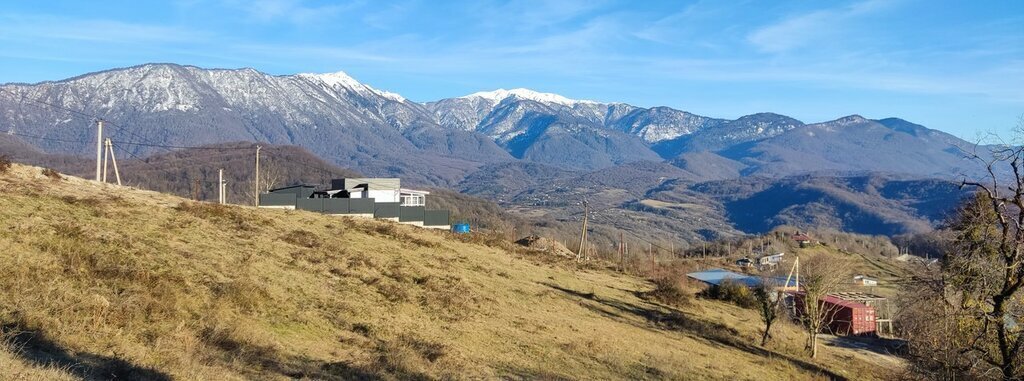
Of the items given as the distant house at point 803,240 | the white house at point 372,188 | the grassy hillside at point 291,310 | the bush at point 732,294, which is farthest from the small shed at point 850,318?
the distant house at point 803,240

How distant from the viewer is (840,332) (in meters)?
50.4

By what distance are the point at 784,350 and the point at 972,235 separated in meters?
16.6

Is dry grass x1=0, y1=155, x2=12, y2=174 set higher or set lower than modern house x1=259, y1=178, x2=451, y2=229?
higher

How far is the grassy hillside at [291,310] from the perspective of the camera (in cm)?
1396

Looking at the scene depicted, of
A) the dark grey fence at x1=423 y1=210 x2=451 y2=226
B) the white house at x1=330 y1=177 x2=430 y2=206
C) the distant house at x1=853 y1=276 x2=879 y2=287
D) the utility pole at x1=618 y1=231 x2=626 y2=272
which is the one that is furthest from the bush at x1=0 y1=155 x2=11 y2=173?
the distant house at x1=853 y1=276 x2=879 y2=287

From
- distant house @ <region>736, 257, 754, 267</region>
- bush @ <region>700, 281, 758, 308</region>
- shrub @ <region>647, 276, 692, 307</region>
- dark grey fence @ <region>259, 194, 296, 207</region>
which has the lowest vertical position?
distant house @ <region>736, 257, 754, 267</region>

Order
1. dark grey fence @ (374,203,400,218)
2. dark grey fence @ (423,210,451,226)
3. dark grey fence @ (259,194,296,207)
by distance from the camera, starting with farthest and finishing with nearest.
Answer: dark grey fence @ (423,210,451,226) → dark grey fence @ (374,203,400,218) → dark grey fence @ (259,194,296,207)

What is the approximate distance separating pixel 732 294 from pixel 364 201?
3174 centimetres

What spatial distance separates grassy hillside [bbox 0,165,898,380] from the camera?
13961 mm

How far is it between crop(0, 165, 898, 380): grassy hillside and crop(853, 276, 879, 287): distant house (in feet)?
170

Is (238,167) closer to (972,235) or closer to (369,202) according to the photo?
(369,202)

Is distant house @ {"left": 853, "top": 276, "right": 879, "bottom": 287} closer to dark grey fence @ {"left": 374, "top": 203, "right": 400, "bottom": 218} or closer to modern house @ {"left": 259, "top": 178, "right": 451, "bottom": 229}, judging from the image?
modern house @ {"left": 259, "top": 178, "right": 451, "bottom": 229}

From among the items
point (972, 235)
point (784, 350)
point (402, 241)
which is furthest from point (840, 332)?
point (972, 235)

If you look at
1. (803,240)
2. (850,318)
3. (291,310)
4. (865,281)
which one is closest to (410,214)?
(850,318)
